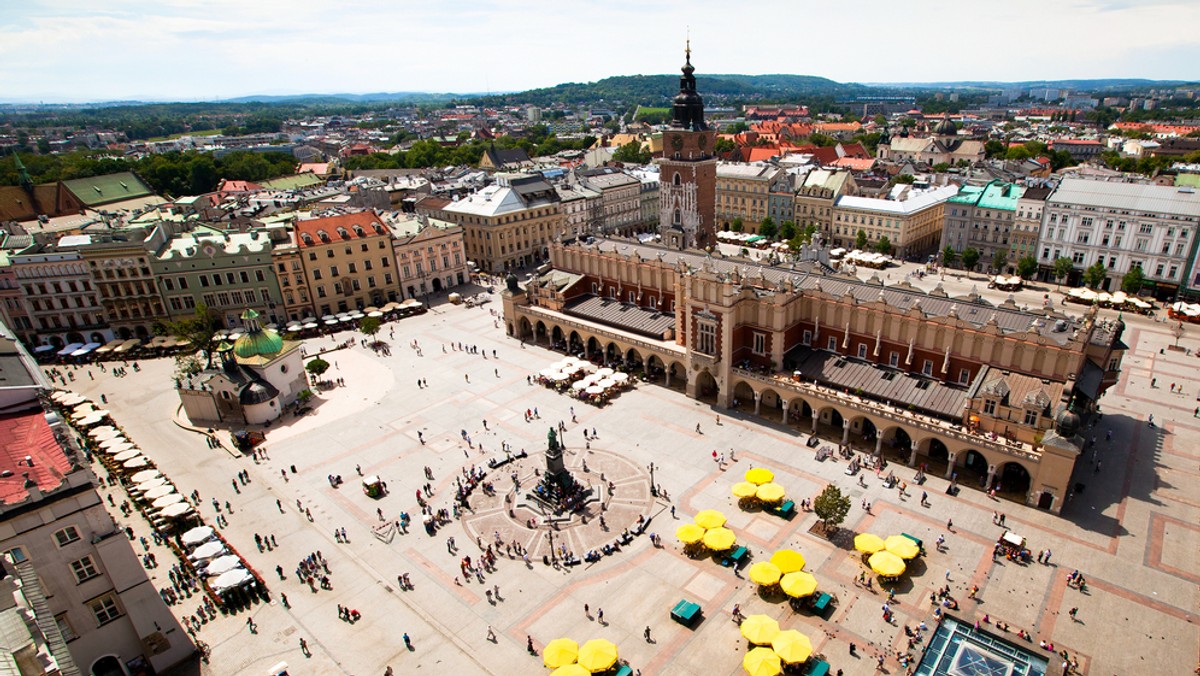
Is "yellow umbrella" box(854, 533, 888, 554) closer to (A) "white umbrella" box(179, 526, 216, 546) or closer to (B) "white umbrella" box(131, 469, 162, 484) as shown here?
(A) "white umbrella" box(179, 526, 216, 546)

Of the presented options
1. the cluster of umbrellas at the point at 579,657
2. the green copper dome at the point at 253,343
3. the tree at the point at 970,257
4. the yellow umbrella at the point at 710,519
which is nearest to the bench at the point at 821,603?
the yellow umbrella at the point at 710,519

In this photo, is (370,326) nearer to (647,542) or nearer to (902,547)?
→ (647,542)

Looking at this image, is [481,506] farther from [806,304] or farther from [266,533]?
[806,304]

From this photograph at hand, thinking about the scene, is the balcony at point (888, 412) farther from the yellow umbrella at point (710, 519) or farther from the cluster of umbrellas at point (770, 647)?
the cluster of umbrellas at point (770, 647)

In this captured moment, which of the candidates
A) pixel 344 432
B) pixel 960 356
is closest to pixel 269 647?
pixel 344 432

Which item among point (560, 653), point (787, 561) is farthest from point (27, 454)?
point (787, 561)

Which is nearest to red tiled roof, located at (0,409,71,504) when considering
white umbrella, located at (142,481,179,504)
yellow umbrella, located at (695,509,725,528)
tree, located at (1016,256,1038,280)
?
white umbrella, located at (142,481,179,504)
